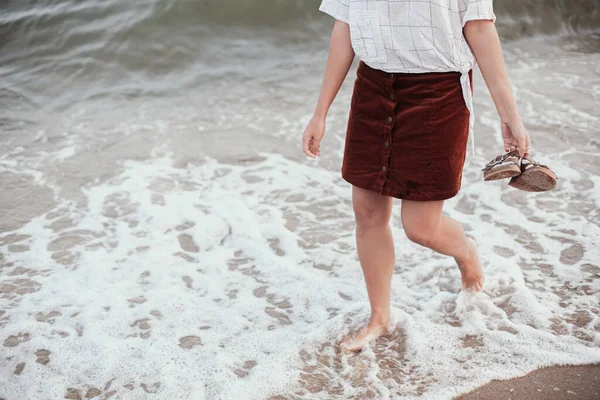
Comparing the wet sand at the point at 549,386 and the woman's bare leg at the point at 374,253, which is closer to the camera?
the wet sand at the point at 549,386

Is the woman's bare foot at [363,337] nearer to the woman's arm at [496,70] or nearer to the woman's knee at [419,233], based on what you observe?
the woman's knee at [419,233]

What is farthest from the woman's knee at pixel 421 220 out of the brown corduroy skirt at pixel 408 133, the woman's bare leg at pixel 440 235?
the brown corduroy skirt at pixel 408 133

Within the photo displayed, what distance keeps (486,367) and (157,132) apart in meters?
3.90

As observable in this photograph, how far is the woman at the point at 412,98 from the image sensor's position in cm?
238

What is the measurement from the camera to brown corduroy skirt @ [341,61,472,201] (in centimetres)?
247

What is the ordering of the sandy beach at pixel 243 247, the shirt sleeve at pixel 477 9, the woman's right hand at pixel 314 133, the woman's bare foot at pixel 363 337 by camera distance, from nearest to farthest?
the shirt sleeve at pixel 477 9 → the woman's right hand at pixel 314 133 → the sandy beach at pixel 243 247 → the woman's bare foot at pixel 363 337

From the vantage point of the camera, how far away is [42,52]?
25.2 feet

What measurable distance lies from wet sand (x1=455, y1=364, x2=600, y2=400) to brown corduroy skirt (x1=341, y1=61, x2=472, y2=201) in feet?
2.55

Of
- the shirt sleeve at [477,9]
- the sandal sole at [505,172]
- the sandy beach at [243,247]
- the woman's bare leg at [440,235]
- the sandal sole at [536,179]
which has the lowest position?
the sandy beach at [243,247]

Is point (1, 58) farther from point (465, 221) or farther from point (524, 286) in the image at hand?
point (524, 286)

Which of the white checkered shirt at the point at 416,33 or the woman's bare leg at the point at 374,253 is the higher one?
the white checkered shirt at the point at 416,33

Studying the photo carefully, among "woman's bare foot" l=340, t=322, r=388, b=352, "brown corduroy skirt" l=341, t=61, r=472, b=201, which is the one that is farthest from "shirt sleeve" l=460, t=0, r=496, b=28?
"woman's bare foot" l=340, t=322, r=388, b=352

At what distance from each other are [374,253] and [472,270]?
631 millimetres

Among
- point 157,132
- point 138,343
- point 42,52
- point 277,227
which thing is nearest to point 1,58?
point 42,52
